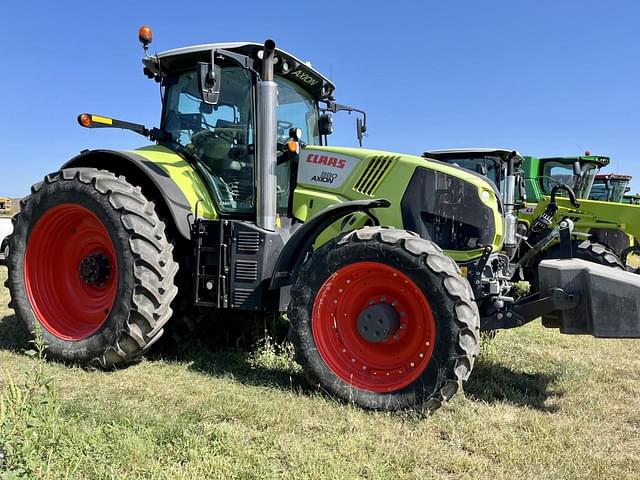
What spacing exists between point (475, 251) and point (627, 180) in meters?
11.6

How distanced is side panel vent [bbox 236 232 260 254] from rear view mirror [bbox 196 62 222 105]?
1091mm

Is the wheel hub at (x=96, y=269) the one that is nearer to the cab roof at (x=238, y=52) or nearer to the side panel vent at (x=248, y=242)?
the side panel vent at (x=248, y=242)

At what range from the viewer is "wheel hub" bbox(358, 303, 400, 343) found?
3748 mm

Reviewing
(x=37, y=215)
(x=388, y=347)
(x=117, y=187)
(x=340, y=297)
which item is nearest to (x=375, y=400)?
(x=388, y=347)

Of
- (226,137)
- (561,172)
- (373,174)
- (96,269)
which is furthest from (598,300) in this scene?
(561,172)

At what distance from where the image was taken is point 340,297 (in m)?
3.94

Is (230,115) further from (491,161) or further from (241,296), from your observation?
(491,161)

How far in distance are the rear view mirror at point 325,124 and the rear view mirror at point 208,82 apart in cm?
Result: 192

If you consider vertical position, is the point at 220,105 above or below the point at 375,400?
above

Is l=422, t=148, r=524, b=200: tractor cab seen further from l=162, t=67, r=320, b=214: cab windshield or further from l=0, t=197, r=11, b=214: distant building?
l=0, t=197, r=11, b=214: distant building

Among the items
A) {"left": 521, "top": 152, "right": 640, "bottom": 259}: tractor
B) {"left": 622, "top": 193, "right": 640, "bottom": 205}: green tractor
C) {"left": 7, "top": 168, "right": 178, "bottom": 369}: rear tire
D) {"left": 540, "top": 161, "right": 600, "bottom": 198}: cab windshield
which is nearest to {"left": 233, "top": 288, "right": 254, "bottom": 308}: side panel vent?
{"left": 7, "top": 168, "right": 178, "bottom": 369}: rear tire

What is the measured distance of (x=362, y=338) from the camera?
3887 mm

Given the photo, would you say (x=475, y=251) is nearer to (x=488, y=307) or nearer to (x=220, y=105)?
(x=488, y=307)

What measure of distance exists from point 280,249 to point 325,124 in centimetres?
186
